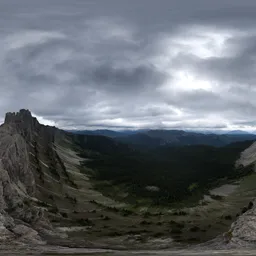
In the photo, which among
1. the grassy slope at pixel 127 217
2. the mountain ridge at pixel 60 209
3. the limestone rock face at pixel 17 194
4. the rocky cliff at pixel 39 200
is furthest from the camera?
the grassy slope at pixel 127 217

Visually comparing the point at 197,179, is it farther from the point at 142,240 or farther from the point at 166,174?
Result: the point at 142,240

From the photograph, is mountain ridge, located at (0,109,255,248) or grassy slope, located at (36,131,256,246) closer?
mountain ridge, located at (0,109,255,248)

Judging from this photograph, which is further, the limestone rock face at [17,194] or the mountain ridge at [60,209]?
the mountain ridge at [60,209]

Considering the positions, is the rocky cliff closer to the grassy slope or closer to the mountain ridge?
the mountain ridge

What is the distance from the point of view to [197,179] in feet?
609

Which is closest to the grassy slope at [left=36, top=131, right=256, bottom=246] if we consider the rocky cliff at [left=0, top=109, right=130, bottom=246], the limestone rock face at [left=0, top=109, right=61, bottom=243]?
the rocky cliff at [left=0, top=109, right=130, bottom=246]

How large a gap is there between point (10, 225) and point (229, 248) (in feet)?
114

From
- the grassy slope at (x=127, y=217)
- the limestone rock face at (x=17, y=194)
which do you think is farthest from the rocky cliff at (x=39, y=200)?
the grassy slope at (x=127, y=217)

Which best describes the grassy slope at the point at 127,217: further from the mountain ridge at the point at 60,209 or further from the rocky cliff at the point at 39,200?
the rocky cliff at the point at 39,200

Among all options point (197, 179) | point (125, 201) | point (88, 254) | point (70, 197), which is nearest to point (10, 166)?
point (70, 197)

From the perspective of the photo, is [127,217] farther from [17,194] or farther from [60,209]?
[17,194]

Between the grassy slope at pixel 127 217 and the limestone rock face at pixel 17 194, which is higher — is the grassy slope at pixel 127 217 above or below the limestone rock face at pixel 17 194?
below

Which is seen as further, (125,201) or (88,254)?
(125,201)

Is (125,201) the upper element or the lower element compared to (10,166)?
lower
